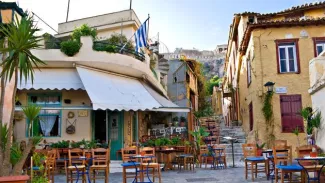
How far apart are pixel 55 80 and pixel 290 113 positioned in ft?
35.0

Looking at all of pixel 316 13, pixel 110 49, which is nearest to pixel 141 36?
pixel 110 49

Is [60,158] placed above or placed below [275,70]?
below

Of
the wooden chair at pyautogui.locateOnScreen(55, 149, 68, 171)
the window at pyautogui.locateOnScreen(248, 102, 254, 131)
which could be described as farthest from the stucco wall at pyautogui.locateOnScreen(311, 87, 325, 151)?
the window at pyautogui.locateOnScreen(248, 102, 254, 131)

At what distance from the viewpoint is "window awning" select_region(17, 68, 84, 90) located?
49.2 ft

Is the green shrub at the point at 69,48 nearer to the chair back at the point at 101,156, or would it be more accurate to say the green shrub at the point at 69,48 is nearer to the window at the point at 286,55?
the chair back at the point at 101,156

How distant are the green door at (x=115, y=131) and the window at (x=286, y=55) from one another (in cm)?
793

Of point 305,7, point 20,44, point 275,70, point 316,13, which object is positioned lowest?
point 20,44

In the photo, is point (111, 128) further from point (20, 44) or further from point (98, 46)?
point (20, 44)

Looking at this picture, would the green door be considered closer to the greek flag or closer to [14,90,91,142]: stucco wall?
[14,90,91,142]: stucco wall

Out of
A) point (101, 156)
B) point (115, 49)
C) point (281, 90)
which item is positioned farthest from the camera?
point (281, 90)

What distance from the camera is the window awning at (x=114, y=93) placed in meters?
14.4

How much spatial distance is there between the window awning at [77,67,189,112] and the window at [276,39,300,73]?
5.70m

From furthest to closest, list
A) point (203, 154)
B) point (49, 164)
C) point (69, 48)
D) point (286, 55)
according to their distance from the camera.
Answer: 1. point (286, 55)
2. point (69, 48)
3. point (203, 154)
4. point (49, 164)

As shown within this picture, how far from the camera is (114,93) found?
1539cm
